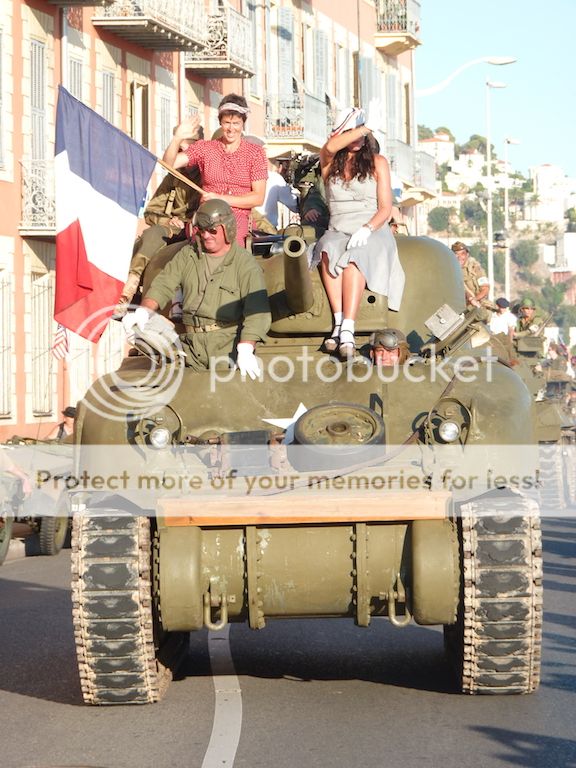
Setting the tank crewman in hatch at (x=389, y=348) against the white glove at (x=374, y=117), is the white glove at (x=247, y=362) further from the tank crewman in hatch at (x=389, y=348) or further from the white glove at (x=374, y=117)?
the white glove at (x=374, y=117)

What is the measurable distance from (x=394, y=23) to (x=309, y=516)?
47.0 metres

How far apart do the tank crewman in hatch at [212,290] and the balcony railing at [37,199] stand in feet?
62.4

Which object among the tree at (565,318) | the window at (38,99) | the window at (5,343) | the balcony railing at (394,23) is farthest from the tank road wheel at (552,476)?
the tree at (565,318)

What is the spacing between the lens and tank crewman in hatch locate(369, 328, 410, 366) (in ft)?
36.2

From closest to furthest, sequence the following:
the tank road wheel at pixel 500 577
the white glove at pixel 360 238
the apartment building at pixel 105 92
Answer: the tank road wheel at pixel 500 577
the white glove at pixel 360 238
the apartment building at pixel 105 92

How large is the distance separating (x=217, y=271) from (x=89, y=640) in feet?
8.78

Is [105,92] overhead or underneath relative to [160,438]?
overhead

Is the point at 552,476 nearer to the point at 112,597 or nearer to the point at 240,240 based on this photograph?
the point at 240,240

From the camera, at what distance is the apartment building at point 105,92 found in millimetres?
30172

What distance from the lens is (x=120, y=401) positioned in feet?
34.9

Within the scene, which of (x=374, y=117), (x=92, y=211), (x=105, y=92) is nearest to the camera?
(x=374, y=117)

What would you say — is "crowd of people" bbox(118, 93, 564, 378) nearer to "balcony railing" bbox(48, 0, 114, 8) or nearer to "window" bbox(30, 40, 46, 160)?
"window" bbox(30, 40, 46, 160)

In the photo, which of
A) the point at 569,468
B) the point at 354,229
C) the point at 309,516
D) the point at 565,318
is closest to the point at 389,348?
the point at 354,229

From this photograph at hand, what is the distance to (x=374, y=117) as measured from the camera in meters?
12.7
